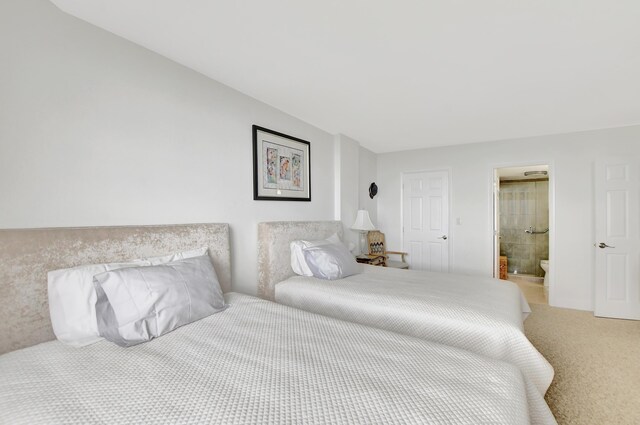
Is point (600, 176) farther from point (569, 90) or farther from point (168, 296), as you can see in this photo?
point (168, 296)

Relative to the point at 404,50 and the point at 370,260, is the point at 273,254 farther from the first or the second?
the point at 404,50

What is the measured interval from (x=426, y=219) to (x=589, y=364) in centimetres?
265

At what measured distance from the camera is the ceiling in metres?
1.49

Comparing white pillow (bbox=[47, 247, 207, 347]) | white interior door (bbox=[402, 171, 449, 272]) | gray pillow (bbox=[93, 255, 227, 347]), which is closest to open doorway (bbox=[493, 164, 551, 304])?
white interior door (bbox=[402, 171, 449, 272])

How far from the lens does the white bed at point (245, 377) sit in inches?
34.4

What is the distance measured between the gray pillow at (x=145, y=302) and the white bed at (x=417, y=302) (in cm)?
96

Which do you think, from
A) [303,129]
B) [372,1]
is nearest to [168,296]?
[372,1]

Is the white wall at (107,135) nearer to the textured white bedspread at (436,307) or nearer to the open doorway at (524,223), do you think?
the textured white bedspread at (436,307)

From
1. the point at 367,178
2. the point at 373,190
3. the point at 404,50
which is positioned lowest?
the point at 373,190

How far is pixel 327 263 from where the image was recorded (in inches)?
103

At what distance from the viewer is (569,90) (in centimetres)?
246

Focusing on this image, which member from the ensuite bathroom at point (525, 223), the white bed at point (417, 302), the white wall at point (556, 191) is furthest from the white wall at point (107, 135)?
the ensuite bathroom at point (525, 223)

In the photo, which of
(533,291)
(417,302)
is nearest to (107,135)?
(417,302)

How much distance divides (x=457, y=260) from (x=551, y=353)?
1941mm
